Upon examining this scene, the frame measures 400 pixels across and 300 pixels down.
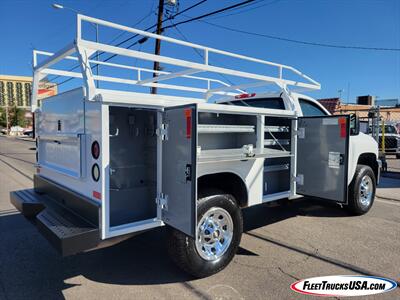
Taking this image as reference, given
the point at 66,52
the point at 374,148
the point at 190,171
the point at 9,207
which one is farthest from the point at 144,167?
the point at 374,148

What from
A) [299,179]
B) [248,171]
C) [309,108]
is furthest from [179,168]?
[309,108]

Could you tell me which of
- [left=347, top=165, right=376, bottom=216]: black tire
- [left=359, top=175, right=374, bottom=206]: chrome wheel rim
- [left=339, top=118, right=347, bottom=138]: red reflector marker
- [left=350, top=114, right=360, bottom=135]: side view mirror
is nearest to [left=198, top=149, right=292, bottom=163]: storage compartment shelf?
[left=339, top=118, right=347, bottom=138]: red reflector marker

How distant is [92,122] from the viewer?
10.4 feet

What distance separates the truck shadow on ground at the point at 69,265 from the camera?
3.47 m

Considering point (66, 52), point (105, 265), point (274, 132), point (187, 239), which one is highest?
point (66, 52)

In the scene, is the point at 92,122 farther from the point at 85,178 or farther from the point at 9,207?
the point at 9,207

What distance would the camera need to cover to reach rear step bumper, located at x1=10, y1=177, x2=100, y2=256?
115 inches

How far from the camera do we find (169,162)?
3.35m

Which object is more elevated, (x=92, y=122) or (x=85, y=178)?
(x=92, y=122)

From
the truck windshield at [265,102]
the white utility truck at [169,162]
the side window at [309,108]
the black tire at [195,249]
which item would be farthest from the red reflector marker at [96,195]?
the side window at [309,108]

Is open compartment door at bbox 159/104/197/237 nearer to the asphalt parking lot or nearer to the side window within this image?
the asphalt parking lot

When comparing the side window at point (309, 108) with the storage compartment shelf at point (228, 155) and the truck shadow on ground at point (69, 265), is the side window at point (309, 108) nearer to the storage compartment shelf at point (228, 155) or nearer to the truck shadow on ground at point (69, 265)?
the storage compartment shelf at point (228, 155)

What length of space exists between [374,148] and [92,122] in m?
5.36

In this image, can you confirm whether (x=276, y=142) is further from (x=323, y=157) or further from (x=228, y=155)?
(x=228, y=155)
